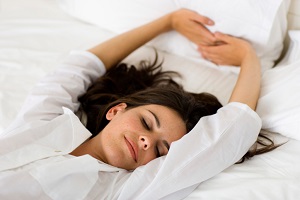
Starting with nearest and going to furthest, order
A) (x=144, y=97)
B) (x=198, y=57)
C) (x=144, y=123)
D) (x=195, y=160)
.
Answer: (x=195, y=160) → (x=144, y=123) → (x=144, y=97) → (x=198, y=57)

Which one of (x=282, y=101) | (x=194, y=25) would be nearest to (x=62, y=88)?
(x=194, y=25)

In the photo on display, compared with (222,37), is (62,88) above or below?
below

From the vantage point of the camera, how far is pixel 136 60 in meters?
1.41

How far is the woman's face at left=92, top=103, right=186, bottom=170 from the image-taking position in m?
0.96

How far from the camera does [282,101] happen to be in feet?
3.40

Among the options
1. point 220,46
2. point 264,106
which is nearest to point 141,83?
point 220,46

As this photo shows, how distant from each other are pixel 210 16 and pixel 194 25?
6cm

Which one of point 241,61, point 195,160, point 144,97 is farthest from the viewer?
point 241,61

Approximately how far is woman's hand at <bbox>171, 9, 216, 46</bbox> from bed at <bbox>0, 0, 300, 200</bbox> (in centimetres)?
3

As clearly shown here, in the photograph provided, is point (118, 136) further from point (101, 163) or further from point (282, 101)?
point (282, 101)

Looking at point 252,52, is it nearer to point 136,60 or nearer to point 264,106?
point 264,106

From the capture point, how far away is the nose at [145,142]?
3.10 feet

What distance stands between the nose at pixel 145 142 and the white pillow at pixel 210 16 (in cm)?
55

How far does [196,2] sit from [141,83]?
35cm
